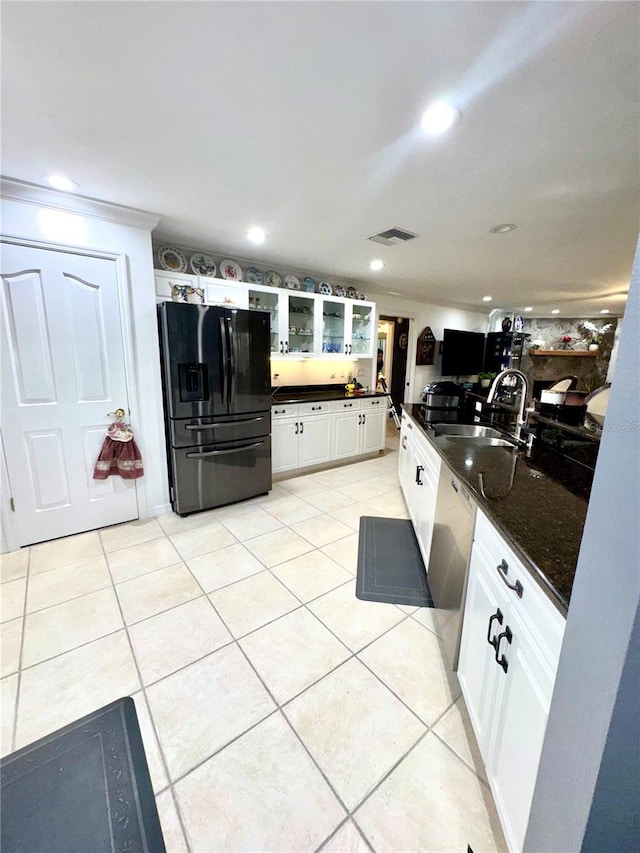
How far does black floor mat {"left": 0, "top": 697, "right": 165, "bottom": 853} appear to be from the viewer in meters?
0.97

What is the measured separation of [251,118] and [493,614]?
216 centimetres

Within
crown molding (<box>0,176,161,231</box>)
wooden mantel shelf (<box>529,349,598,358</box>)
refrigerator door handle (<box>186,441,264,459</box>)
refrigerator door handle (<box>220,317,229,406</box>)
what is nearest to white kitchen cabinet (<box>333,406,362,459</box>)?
refrigerator door handle (<box>186,441,264,459</box>)

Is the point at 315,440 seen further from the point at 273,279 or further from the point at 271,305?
the point at 273,279

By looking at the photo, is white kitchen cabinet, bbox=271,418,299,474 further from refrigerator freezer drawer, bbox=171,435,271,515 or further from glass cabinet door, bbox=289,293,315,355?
glass cabinet door, bbox=289,293,315,355

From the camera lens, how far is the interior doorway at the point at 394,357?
20.5 ft

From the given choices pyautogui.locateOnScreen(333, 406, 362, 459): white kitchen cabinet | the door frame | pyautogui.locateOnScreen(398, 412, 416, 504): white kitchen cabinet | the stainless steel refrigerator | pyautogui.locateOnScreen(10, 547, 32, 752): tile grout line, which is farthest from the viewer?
the door frame

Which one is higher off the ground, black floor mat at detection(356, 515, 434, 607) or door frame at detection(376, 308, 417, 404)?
door frame at detection(376, 308, 417, 404)

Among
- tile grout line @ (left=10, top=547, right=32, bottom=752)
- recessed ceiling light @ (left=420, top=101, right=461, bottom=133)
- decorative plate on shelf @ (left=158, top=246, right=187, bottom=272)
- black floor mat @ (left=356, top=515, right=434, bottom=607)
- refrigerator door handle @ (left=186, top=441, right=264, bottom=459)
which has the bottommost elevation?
tile grout line @ (left=10, top=547, right=32, bottom=752)

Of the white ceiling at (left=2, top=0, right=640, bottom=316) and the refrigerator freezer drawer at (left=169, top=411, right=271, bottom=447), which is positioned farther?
the refrigerator freezer drawer at (left=169, top=411, right=271, bottom=447)

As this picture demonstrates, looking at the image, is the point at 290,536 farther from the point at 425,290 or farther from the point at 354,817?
the point at 425,290

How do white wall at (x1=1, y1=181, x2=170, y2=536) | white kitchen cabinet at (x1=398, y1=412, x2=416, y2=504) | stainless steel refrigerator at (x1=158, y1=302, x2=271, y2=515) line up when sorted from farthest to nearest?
white kitchen cabinet at (x1=398, y1=412, x2=416, y2=504) < stainless steel refrigerator at (x1=158, y1=302, x2=271, y2=515) < white wall at (x1=1, y1=181, x2=170, y2=536)

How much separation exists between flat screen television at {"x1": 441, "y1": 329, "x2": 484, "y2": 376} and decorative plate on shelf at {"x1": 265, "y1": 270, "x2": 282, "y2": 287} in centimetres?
347

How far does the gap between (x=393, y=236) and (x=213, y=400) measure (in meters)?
2.08

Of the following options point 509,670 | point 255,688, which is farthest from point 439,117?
point 255,688
